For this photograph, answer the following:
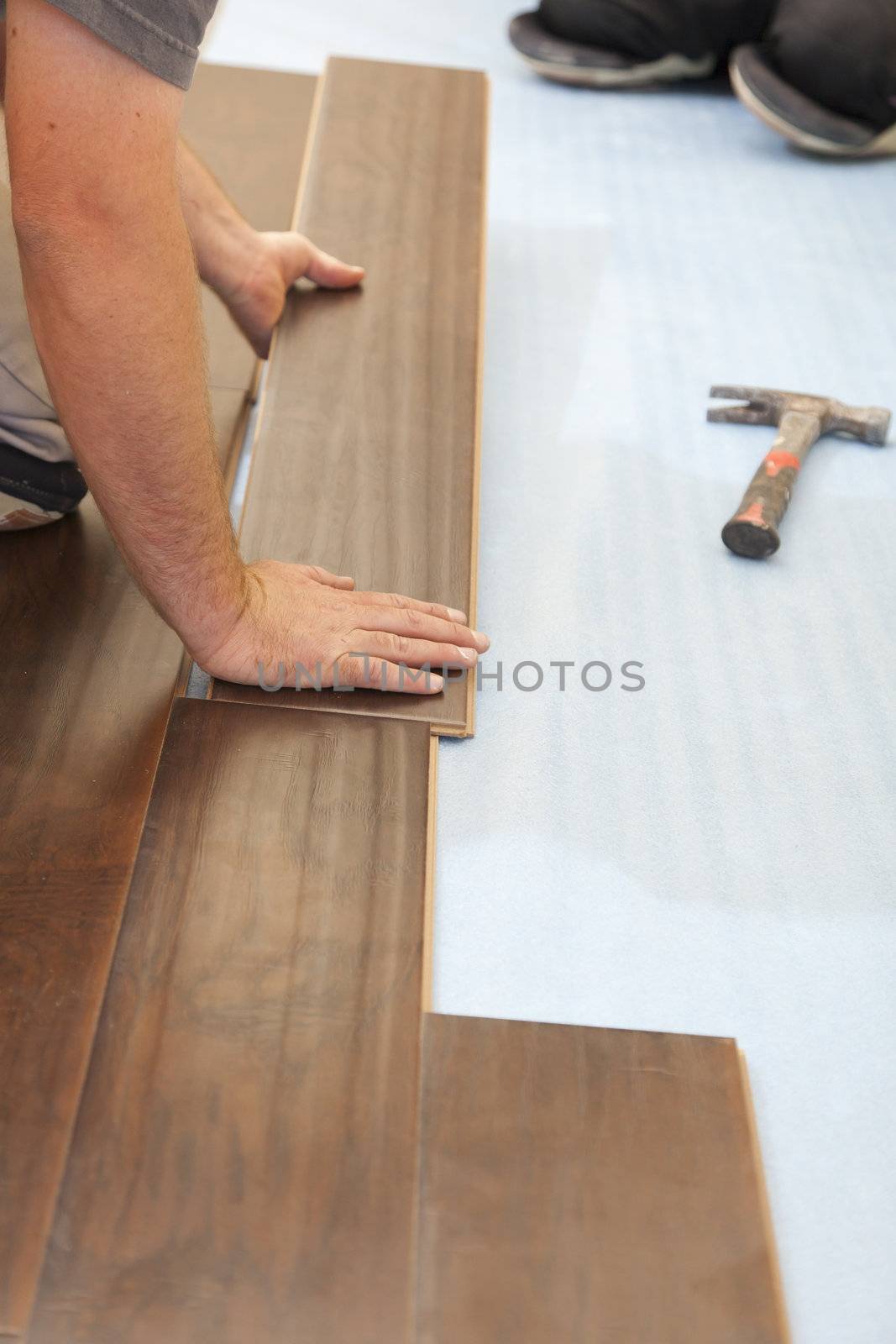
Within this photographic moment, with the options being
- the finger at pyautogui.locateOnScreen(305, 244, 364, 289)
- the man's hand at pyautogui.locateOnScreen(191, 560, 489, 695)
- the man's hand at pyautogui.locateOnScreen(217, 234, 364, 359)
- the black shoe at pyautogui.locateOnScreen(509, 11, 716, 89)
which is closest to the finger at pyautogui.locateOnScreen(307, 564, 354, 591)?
the man's hand at pyautogui.locateOnScreen(191, 560, 489, 695)

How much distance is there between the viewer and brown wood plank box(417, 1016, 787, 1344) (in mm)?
1028

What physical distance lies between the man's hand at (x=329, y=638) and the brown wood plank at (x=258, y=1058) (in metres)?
0.06

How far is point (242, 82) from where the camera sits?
3092 millimetres

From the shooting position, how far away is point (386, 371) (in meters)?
2.09

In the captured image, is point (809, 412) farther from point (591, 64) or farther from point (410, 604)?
point (591, 64)

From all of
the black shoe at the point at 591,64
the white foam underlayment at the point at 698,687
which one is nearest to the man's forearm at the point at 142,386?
the white foam underlayment at the point at 698,687

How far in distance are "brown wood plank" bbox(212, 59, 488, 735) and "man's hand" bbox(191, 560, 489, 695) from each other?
0.13ft

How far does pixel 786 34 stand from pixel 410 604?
8.09ft

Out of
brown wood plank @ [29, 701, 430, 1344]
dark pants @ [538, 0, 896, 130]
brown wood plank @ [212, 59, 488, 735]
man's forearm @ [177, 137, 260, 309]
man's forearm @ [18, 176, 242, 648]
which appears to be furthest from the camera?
dark pants @ [538, 0, 896, 130]

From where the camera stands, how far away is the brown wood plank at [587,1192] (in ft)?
3.37

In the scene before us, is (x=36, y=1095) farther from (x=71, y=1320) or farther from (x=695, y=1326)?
(x=695, y=1326)

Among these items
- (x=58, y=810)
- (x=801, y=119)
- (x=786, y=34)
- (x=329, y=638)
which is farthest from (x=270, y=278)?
(x=786, y=34)

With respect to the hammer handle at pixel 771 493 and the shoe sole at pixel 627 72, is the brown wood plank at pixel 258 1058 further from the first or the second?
the shoe sole at pixel 627 72

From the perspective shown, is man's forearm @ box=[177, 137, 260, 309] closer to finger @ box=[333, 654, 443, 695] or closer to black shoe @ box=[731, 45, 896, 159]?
finger @ box=[333, 654, 443, 695]
